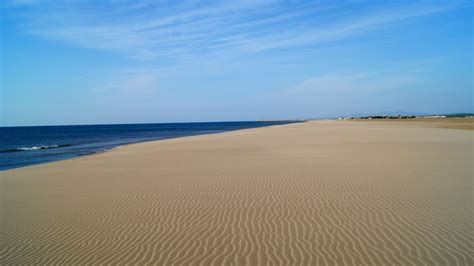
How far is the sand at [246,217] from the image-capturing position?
5.41 meters

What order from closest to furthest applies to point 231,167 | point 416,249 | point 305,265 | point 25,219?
point 305,265
point 416,249
point 25,219
point 231,167

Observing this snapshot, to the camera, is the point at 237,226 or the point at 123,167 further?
the point at 123,167

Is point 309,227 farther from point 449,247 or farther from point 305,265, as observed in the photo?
point 449,247

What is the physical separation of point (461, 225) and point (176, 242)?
5.68m

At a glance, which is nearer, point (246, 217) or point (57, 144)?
point (246, 217)

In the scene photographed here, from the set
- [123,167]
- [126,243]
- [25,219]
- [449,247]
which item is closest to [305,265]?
[449,247]

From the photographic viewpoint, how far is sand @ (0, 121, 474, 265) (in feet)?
17.7

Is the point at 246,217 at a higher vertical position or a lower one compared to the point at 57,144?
lower

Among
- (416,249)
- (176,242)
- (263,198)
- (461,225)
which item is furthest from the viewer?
(263,198)

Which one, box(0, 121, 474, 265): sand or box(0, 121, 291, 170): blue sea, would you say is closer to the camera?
box(0, 121, 474, 265): sand

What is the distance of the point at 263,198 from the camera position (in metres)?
8.84

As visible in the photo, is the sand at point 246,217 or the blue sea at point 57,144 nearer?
the sand at point 246,217

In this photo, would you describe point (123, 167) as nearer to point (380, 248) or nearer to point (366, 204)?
point (366, 204)

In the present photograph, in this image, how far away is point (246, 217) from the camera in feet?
23.8
